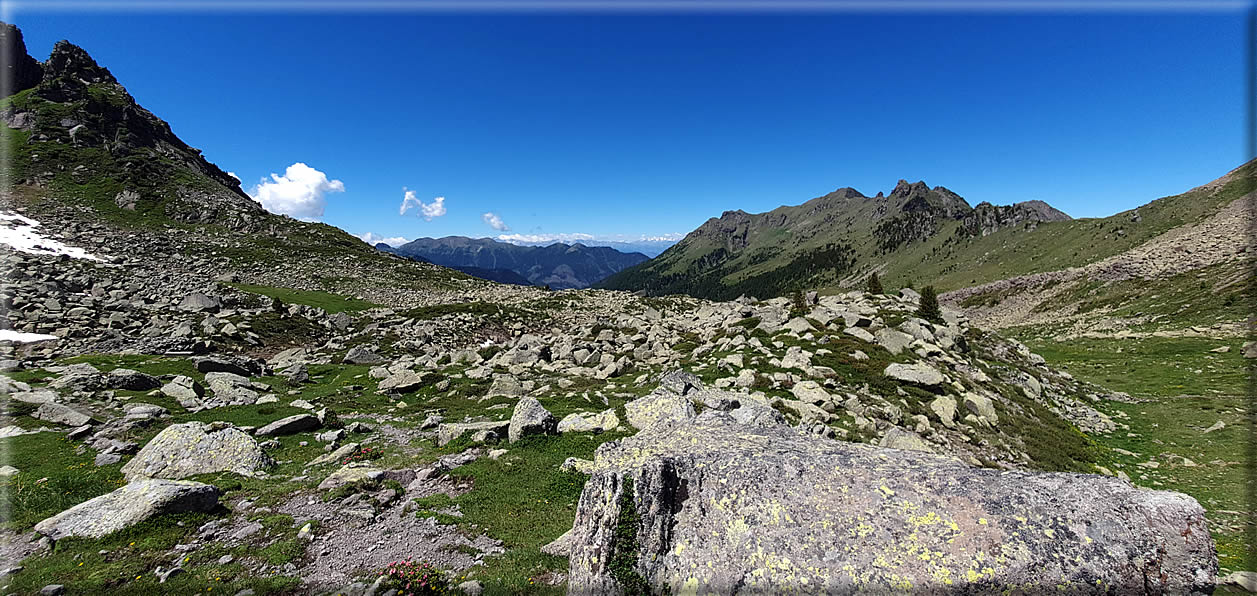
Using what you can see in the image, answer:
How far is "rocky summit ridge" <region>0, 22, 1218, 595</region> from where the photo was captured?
7555 millimetres

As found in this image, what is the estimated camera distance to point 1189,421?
2492 cm

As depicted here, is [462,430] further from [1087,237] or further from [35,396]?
[1087,237]

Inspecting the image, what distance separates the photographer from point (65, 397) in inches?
763

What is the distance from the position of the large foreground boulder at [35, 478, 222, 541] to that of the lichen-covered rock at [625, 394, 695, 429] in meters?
14.0

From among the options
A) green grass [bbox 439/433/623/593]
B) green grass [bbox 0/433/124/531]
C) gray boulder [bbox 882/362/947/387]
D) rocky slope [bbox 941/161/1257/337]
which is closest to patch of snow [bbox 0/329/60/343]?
green grass [bbox 0/433/124/531]

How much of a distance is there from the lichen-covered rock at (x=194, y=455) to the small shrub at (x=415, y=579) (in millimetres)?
9602

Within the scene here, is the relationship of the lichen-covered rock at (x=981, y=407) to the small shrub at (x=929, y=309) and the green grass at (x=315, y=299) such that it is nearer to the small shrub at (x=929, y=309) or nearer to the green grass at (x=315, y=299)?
the small shrub at (x=929, y=309)

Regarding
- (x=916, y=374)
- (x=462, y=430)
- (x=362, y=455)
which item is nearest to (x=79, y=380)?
(x=362, y=455)

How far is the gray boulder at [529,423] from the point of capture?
17844 millimetres

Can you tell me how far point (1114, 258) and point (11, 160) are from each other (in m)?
232

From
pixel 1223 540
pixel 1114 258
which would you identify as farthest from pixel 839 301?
pixel 1114 258

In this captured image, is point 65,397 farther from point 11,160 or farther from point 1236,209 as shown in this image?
point 1236,209

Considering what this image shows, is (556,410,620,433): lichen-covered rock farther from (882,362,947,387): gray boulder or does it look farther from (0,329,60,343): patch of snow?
(0,329,60,343): patch of snow

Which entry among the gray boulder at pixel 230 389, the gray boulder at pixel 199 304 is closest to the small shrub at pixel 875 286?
the gray boulder at pixel 230 389
